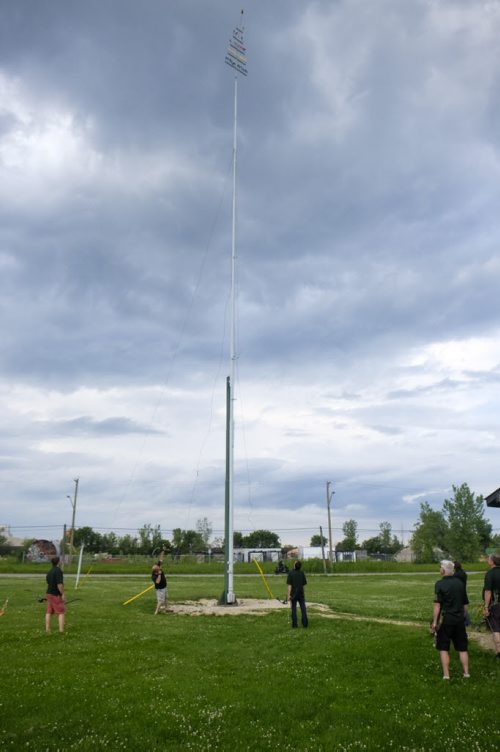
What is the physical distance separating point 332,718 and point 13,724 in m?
4.92

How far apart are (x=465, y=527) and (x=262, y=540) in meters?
82.2

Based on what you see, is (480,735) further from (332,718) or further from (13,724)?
(13,724)

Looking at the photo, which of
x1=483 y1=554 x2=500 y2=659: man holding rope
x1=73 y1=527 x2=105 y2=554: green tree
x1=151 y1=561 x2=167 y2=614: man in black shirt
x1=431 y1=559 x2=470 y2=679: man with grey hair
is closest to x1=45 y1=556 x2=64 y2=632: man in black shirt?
x1=151 y1=561 x2=167 y2=614: man in black shirt

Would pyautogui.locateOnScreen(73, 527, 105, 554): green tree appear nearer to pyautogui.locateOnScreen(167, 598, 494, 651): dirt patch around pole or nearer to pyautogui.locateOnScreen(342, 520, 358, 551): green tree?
pyautogui.locateOnScreen(342, 520, 358, 551): green tree

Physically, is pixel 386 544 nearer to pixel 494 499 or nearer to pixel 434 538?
pixel 434 538

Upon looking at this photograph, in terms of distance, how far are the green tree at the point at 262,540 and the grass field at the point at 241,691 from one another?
527ft

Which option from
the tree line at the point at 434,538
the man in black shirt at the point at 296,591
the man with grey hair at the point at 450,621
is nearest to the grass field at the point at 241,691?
the man with grey hair at the point at 450,621

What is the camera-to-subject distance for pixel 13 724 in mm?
8227

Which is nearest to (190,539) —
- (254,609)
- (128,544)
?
(128,544)

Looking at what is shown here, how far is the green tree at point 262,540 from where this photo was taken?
172 metres

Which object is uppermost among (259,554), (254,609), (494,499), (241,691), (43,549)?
(494,499)

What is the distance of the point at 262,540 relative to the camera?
174 metres

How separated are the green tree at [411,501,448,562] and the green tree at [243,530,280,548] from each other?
67.7 m

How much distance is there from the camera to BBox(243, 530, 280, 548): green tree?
172000 millimetres
